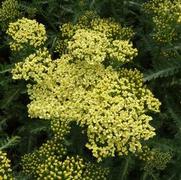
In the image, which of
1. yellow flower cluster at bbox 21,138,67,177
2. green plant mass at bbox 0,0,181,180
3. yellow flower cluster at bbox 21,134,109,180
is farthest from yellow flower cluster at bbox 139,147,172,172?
yellow flower cluster at bbox 21,138,67,177

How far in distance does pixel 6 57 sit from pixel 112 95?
2.87 metres

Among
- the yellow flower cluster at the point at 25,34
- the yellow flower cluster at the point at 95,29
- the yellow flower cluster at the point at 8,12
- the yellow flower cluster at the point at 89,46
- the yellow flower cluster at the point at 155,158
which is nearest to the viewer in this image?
the yellow flower cluster at the point at 155,158

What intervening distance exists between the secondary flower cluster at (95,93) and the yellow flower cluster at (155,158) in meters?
0.17

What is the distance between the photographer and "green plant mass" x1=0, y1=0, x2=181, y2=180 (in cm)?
677

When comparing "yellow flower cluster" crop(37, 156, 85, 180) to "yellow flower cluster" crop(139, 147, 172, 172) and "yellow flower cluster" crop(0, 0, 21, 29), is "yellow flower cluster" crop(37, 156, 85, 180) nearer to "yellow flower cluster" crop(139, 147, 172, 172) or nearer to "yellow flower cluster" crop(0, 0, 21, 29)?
"yellow flower cluster" crop(139, 147, 172, 172)

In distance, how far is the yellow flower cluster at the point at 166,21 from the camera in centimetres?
767

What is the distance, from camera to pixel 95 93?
6.98 m

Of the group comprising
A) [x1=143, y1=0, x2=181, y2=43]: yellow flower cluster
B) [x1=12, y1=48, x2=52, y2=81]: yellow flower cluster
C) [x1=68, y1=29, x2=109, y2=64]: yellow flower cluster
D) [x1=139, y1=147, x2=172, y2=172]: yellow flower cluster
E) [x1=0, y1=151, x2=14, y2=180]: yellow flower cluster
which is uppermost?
[x1=143, y1=0, x2=181, y2=43]: yellow flower cluster

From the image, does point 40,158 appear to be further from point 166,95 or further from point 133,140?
point 166,95

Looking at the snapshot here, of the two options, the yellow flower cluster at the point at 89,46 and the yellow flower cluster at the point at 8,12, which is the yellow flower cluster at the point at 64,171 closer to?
A: the yellow flower cluster at the point at 89,46

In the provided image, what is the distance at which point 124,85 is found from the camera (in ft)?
23.4

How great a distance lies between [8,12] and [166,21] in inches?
93.2

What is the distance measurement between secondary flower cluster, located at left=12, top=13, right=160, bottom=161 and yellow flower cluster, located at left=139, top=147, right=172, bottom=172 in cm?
17

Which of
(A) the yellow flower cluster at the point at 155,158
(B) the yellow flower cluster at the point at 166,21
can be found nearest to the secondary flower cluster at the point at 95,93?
(A) the yellow flower cluster at the point at 155,158
